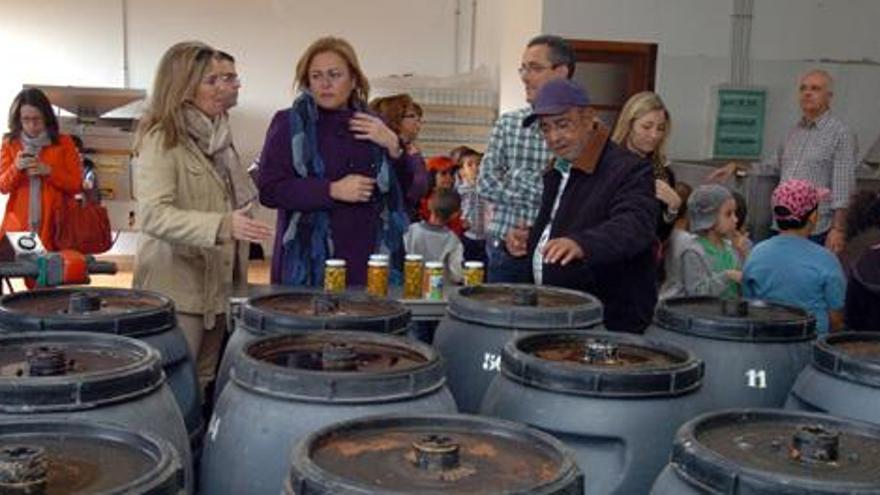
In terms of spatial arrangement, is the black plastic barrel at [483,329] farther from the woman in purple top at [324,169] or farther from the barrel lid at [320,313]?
the woman in purple top at [324,169]

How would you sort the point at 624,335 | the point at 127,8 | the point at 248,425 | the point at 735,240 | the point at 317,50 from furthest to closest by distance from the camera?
the point at 127,8, the point at 735,240, the point at 317,50, the point at 624,335, the point at 248,425

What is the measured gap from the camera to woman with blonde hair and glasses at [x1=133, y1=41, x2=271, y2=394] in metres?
2.73

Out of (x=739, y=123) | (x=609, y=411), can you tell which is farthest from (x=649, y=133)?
(x=739, y=123)

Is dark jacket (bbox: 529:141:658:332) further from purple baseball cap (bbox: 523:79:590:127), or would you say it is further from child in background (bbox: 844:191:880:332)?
child in background (bbox: 844:191:880:332)

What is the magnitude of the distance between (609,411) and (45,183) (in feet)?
13.2

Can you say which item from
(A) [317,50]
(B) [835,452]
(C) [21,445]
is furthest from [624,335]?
(A) [317,50]

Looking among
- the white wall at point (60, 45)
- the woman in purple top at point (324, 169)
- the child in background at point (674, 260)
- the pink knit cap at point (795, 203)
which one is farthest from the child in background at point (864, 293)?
the white wall at point (60, 45)

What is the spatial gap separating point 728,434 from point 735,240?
2.84 metres

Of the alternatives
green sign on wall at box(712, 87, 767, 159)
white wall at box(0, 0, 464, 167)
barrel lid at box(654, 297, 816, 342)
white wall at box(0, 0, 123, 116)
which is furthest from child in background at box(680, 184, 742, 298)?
white wall at box(0, 0, 123, 116)

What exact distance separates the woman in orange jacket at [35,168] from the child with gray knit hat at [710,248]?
3067 mm

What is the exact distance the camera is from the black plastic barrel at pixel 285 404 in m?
1.52

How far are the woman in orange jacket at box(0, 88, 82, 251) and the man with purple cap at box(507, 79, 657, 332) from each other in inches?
126

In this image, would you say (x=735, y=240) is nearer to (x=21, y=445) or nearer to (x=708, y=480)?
(x=708, y=480)

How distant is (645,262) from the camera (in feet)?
8.44
